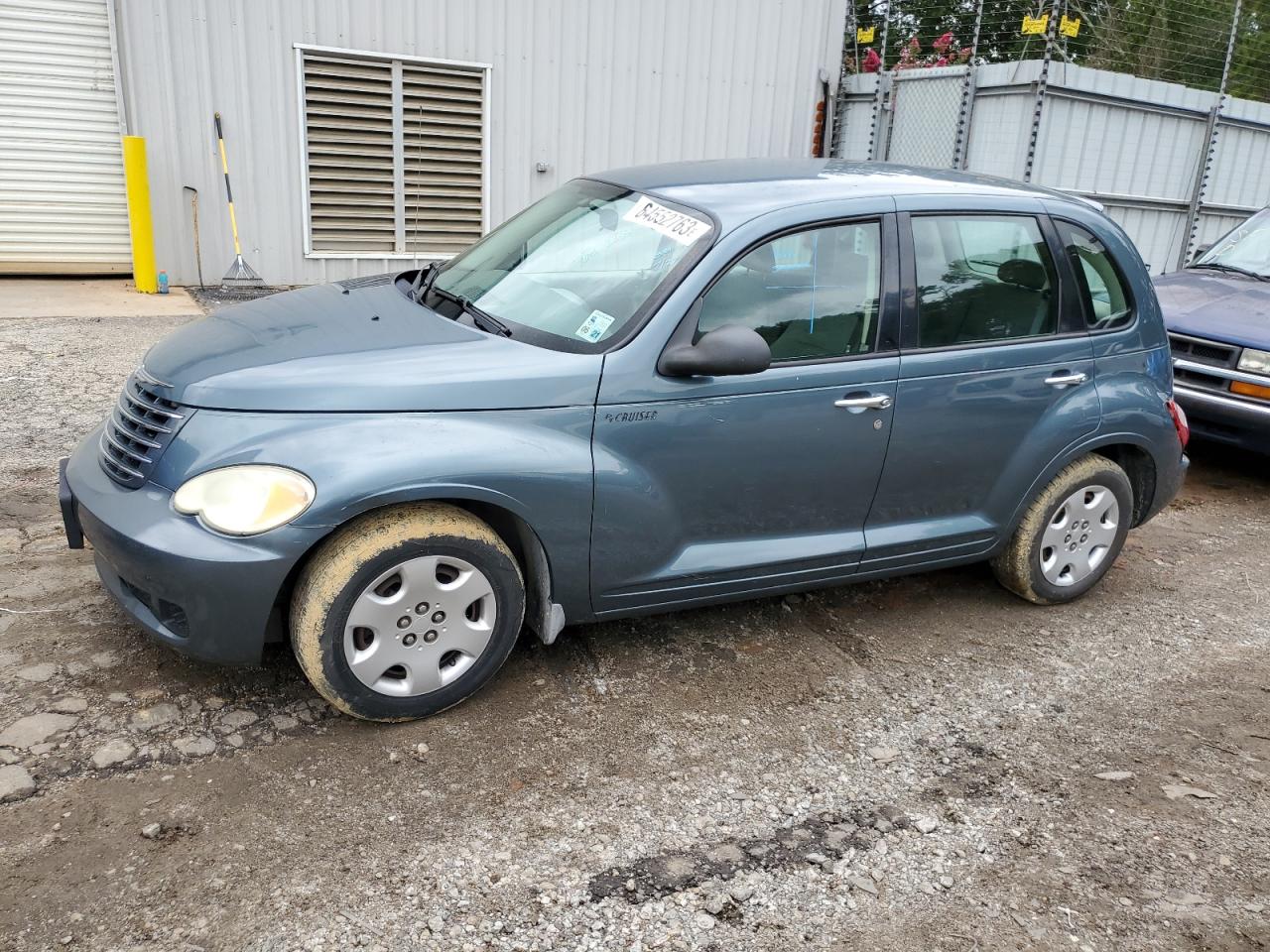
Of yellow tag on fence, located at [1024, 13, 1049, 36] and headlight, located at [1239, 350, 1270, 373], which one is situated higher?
yellow tag on fence, located at [1024, 13, 1049, 36]

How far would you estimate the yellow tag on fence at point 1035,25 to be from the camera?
10.6 metres

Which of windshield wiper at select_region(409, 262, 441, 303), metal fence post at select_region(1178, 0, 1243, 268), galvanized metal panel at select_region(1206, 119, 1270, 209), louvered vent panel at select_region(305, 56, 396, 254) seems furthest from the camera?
galvanized metal panel at select_region(1206, 119, 1270, 209)

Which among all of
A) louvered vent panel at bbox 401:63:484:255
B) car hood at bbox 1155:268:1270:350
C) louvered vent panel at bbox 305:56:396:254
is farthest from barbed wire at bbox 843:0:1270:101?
louvered vent panel at bbox 305:56:396:254

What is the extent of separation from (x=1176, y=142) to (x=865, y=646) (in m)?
11.4

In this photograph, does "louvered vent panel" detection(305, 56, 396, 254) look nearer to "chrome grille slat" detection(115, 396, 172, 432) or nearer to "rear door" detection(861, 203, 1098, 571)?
"chrome grille slat" detection(115, 396, 172, 432)

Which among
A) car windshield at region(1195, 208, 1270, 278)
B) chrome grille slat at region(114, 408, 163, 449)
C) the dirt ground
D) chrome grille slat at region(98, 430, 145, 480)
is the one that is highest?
car windshield at region(1195, 208, 1270, 278)

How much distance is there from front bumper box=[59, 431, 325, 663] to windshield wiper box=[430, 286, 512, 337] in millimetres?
976

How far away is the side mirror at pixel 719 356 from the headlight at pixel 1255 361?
13.8 ft

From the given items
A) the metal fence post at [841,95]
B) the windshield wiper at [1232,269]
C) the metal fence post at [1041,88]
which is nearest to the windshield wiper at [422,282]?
the windshield wiper at [1232,269]

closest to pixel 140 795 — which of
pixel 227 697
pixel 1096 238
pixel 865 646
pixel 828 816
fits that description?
pixel 227 697

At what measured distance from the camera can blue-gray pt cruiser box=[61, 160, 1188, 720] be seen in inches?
Result: 119

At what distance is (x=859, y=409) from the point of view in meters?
3.68

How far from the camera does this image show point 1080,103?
11266 millimetres

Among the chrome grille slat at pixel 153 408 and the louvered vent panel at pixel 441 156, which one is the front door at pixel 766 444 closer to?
the chrome grille slat at pixel 153 408
